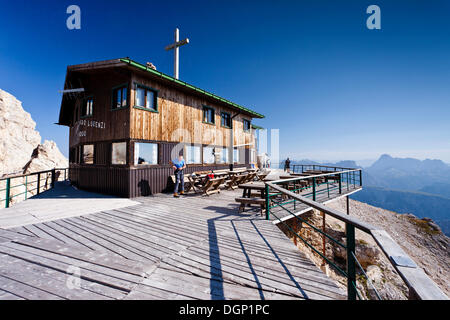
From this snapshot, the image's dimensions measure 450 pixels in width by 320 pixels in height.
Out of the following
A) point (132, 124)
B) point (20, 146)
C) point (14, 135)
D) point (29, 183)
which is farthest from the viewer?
point (14, 135)

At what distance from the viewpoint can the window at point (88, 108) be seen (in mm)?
11131

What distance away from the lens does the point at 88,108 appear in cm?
1141

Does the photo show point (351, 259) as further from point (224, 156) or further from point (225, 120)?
point (225, 120)

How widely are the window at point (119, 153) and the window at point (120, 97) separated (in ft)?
6.27

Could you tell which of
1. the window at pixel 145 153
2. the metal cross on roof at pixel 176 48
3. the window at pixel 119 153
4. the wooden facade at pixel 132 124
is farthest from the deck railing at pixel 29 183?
the metal cross on roof at pixel 176 48

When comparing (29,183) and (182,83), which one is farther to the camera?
(182,83)

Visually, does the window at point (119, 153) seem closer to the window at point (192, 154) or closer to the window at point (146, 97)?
the window at point (146, 97)

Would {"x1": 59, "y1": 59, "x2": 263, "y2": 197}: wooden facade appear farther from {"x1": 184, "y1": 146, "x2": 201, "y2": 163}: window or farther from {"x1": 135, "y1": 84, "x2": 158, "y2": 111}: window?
{"x1": 184, "y1": 146, "x2": 201, "y2": 163}: window

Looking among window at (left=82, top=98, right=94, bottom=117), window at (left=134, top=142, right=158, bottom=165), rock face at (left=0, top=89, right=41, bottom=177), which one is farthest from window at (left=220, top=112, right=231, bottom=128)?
rock face at (left=0, top=89, right=41, bottom=177)

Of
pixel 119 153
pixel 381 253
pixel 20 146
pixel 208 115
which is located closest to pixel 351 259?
pixel 119 153

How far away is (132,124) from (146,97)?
169 centimetres
